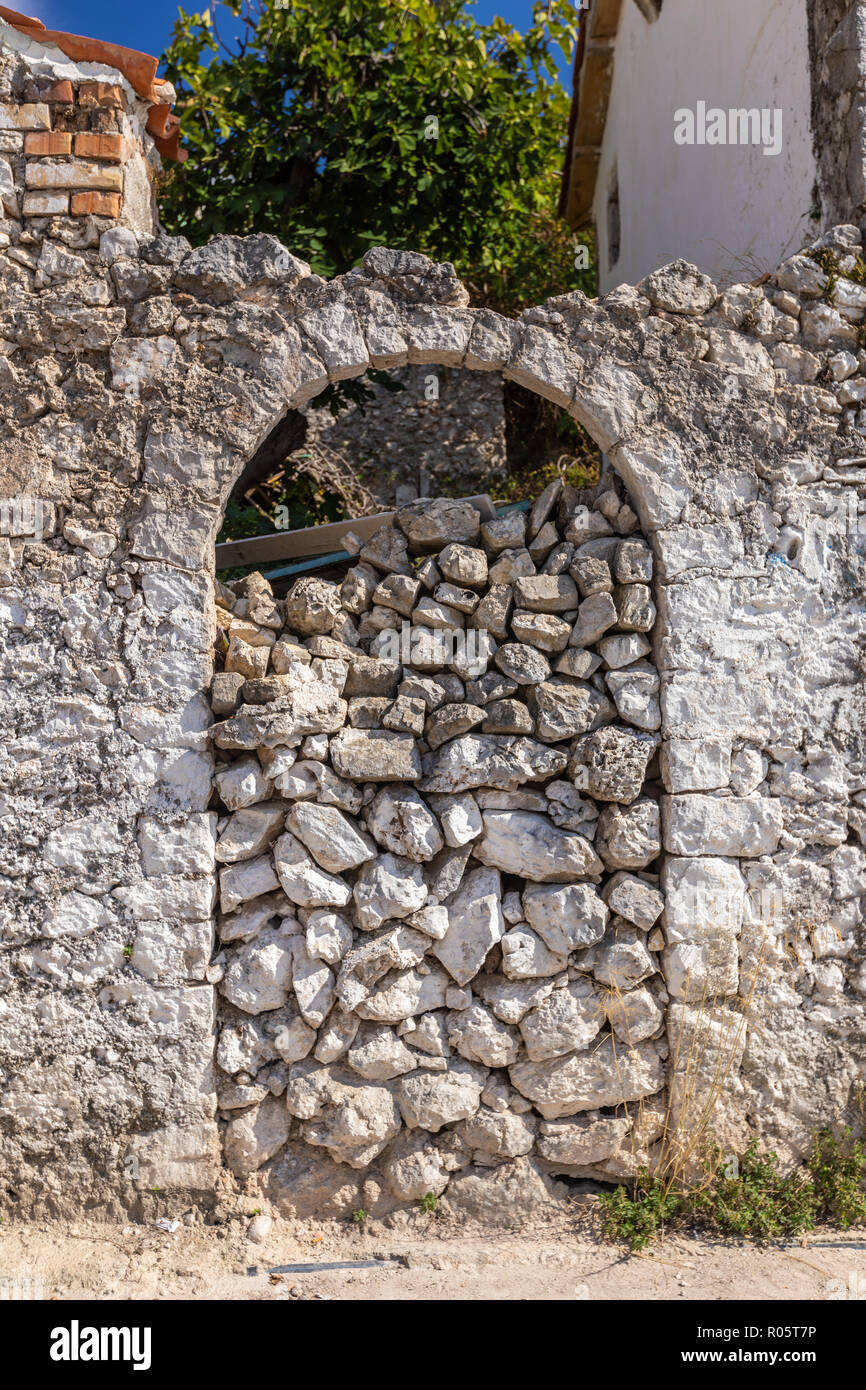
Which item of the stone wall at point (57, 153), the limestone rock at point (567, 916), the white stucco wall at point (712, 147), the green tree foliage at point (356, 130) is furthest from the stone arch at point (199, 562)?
the green tree foliage at point (356, 130)

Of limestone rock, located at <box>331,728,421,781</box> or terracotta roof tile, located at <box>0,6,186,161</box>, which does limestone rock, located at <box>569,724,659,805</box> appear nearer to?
limestone rock, located at <box>331,728,421,781</box>

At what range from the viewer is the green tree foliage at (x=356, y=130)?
7344 mm

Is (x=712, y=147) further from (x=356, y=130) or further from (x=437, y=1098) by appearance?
(x=437, y=1098)

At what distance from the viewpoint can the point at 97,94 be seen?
378 cm

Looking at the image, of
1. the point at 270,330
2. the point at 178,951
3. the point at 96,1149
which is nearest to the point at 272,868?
the point at 178,951

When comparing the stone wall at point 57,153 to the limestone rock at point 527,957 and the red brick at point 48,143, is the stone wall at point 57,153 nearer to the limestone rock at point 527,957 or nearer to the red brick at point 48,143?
the red brick at point 48,143

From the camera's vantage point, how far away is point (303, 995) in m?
3.64

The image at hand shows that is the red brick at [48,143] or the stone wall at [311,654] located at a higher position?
the red brick at [48,143]

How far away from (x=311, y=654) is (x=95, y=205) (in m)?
1.78

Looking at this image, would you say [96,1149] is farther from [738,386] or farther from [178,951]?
[738,386]

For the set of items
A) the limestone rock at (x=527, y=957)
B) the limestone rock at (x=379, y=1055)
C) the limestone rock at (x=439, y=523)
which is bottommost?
the limestone rock at (x=379, y=1055)

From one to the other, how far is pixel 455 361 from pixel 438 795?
1.60 meters

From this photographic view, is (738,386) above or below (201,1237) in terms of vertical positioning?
above

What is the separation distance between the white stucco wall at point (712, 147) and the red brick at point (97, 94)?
2611mm
